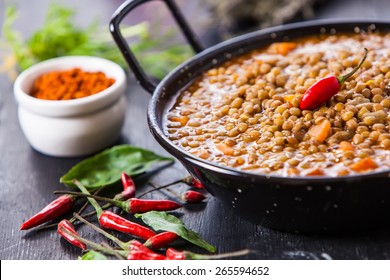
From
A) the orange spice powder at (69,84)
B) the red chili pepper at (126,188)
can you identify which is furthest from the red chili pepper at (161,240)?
the orange spice powder at (69,84)

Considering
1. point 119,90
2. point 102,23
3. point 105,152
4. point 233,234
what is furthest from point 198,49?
point 102,23

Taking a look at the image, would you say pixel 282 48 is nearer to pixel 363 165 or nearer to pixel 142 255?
pixel 363 165

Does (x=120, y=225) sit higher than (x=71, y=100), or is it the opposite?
(x=71, y=100)

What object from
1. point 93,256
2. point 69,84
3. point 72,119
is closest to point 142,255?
point 93,256

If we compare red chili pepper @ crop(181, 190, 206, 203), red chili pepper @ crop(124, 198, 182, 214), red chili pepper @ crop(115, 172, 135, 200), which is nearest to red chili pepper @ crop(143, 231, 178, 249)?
red chili pepper @ crop(124, 198, 182, 214)

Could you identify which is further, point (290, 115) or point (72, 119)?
point (72, 119)

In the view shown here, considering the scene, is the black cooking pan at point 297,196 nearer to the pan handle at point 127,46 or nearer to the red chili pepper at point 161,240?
the red chili pepper at point 161,240
